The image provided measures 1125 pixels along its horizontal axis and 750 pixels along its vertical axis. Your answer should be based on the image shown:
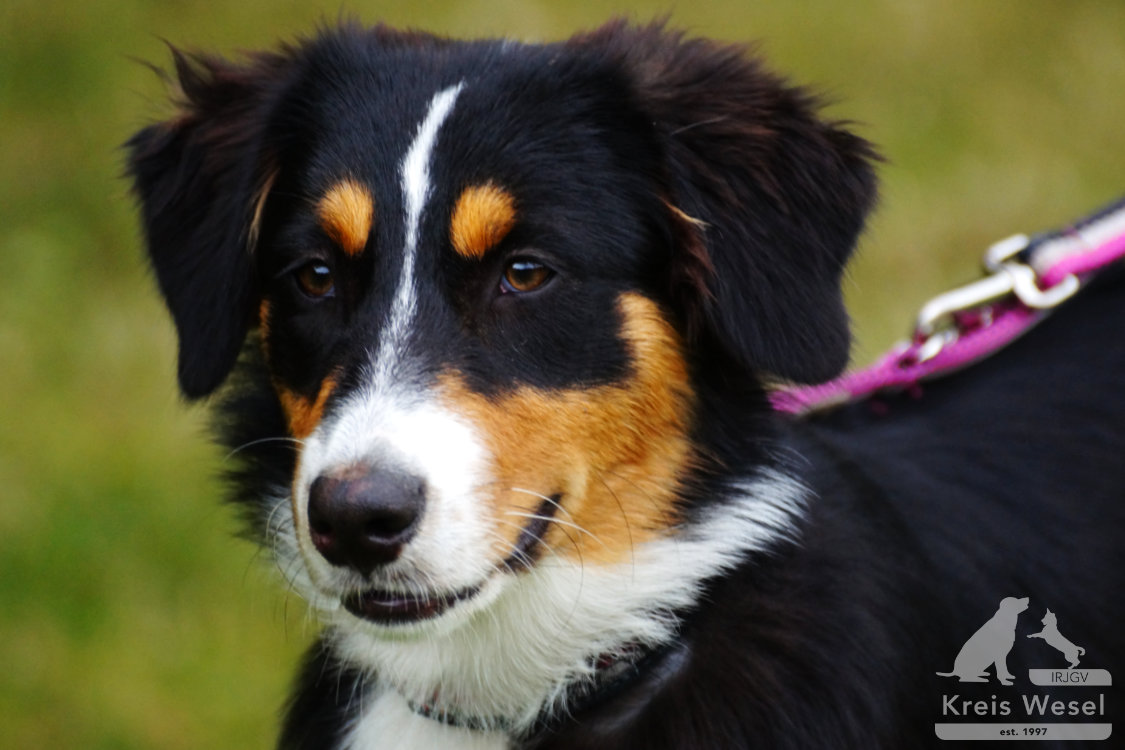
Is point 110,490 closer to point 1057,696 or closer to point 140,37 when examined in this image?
point 140,37

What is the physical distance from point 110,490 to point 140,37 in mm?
3277

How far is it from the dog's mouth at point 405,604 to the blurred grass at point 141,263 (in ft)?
2.20

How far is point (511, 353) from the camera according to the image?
3057mm

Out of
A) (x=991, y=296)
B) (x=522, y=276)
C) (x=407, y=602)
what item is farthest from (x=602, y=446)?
(x=991, y=296)

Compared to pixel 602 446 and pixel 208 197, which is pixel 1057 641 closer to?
pixel 602 446

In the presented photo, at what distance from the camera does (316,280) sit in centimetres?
324

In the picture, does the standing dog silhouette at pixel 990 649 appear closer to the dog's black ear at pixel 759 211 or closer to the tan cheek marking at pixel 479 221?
the dog's black ear at pixel 759 211

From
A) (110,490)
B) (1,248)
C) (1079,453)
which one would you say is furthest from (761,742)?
(1,248)

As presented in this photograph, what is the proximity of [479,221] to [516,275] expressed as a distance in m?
0.14

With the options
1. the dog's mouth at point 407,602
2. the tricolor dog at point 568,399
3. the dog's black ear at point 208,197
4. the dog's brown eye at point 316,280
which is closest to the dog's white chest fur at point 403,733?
the tricolor dog at point 568,399

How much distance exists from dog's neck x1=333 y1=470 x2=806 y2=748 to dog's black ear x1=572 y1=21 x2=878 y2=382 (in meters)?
0.36

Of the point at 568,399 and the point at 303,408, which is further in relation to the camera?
the point at 303,408

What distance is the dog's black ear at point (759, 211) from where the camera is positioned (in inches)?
124

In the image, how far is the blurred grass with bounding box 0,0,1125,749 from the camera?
525cm
